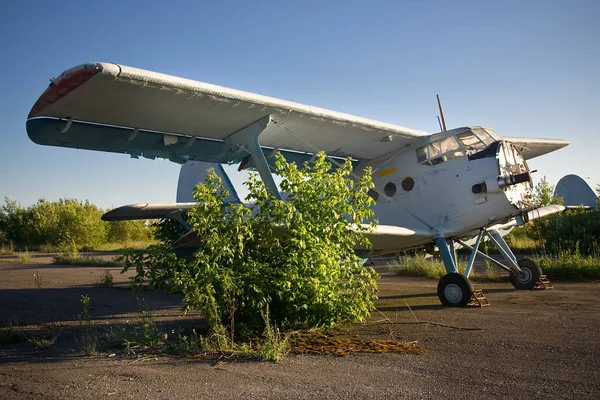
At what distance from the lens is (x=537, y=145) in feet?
40.6

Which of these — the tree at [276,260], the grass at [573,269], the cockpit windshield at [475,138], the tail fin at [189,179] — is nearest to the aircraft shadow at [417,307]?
the tree at [276,260]

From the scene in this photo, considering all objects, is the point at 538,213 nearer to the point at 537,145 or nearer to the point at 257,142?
the point at 537,145

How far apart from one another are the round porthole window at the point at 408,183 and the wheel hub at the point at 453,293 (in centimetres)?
253

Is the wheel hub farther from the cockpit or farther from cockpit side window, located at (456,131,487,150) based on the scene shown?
cockpit side window, located at (456,131,487,150)

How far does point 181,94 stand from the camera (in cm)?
759

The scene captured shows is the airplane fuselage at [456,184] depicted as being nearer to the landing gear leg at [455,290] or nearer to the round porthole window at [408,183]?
the round porthole window at [408,183]

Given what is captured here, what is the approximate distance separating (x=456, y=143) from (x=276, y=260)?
5.38 m

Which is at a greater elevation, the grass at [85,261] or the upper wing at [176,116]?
the upper wing at [176,116]

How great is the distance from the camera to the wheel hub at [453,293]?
27.0ft

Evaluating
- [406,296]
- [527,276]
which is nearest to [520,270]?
[527,276]

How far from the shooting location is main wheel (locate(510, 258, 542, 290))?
10398 millimetres

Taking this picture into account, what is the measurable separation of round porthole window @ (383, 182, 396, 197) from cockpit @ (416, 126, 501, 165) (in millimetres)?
859

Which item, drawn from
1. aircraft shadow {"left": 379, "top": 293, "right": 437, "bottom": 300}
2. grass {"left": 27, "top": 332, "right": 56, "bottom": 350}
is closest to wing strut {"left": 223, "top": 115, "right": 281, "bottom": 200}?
aircraft shadow {"left": 379, "top": 293, "right": 437, "bottom": 300}

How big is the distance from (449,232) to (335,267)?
14.3ft
